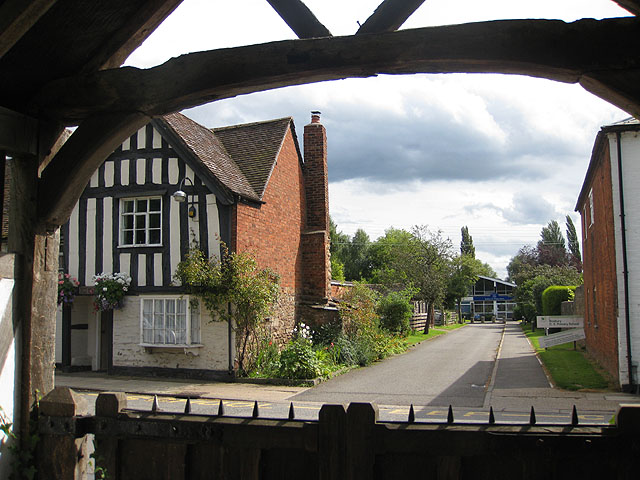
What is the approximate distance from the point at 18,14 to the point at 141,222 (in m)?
13.7

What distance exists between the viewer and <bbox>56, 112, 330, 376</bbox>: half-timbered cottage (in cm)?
1547

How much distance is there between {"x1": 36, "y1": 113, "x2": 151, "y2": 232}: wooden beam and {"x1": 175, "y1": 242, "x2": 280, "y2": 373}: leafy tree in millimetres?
10939

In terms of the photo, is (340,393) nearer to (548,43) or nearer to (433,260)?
(548,43)

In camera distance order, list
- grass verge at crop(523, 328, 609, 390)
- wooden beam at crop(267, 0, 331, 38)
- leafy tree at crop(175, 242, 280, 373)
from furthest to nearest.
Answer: leafy tree at crop(175, 242, 280, 373) → grass verge at crop(523, 328, 609, 390) → wooden beam at crop(267, 0, 331, 38)

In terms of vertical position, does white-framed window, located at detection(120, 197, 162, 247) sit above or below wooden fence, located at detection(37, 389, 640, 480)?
above

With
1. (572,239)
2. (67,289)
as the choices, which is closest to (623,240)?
→ (67,289)

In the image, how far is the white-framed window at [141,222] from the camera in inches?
639

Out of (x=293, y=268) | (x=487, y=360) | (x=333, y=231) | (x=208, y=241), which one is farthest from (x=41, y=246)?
(x=333, y=231)

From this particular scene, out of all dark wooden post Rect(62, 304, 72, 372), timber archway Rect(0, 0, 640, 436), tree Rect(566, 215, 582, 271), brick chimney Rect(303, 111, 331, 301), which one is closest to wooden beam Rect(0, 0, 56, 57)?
timber archway Rect(0, 0, 640, 436)

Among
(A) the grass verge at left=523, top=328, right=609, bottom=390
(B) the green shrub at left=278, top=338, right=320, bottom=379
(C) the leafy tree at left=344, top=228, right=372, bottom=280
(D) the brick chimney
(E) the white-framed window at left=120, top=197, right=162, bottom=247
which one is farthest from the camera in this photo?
(C) the leafy tree at left=344, top=228, right=372, bottom=280

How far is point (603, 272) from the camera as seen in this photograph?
15.7 metres

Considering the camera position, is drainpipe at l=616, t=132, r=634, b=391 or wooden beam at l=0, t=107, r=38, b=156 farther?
drainpipe at l=616, t=132, r=634, b=391

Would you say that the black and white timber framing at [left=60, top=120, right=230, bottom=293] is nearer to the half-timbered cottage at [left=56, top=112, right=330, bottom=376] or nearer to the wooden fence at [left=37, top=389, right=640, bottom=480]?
the half-timbered cottage at [left=56, top=112, right=330, bottom=376]

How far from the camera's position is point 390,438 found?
302 centimetres
